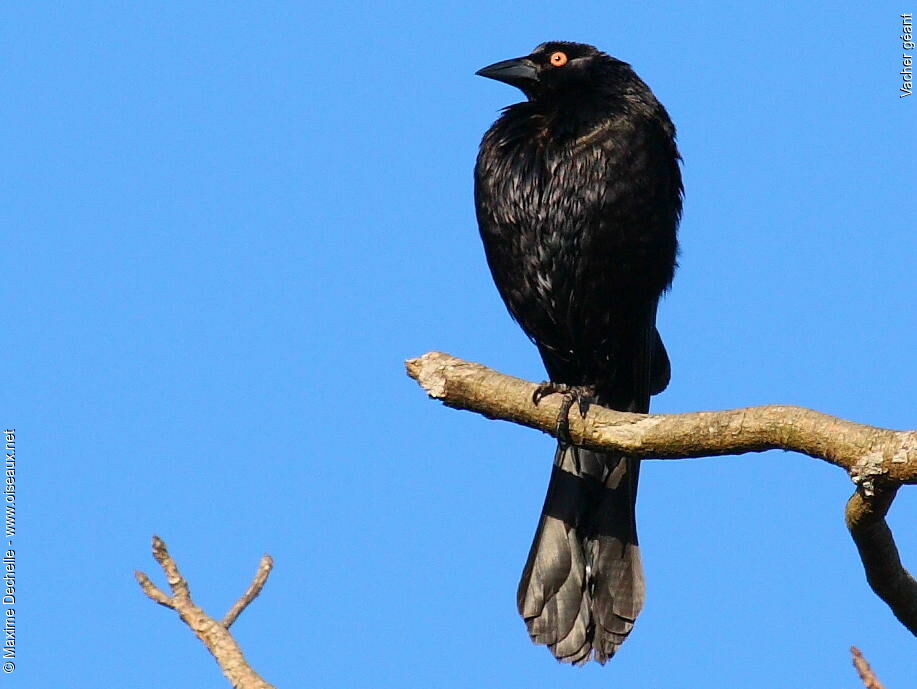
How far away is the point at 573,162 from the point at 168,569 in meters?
3.05

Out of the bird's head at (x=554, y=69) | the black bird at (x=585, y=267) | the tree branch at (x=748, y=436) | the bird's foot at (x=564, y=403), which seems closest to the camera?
the tree branch at (x=748, y=436)

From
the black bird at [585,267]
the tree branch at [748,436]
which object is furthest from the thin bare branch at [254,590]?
the black bird at [585,267]

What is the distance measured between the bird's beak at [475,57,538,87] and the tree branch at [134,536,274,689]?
11.7 ft

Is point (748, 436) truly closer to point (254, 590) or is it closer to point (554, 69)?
point (254, 590)

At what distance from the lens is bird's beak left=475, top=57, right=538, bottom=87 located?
682 cm

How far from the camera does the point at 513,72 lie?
22.5 ft

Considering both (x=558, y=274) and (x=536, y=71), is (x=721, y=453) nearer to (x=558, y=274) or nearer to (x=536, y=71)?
(x=558, y=274)

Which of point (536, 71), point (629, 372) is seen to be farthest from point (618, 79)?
point (629, 372)

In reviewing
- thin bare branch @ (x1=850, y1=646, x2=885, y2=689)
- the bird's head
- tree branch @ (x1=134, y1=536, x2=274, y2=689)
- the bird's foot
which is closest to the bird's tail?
the bird's foot

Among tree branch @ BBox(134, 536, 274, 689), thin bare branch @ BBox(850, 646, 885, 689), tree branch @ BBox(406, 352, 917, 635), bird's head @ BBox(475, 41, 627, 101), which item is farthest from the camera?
bird's head @ BBox(475, 41, 627, 101)

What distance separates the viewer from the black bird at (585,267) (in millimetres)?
6195

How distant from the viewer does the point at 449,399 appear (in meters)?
5.12

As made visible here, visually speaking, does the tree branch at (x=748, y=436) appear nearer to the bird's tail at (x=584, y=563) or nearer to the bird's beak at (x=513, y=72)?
the bird's tail at (x=584, y=563)

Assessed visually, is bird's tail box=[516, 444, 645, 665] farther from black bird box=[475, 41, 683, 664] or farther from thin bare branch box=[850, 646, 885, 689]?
thin bare branch box=[850, 646, 885, 689]
